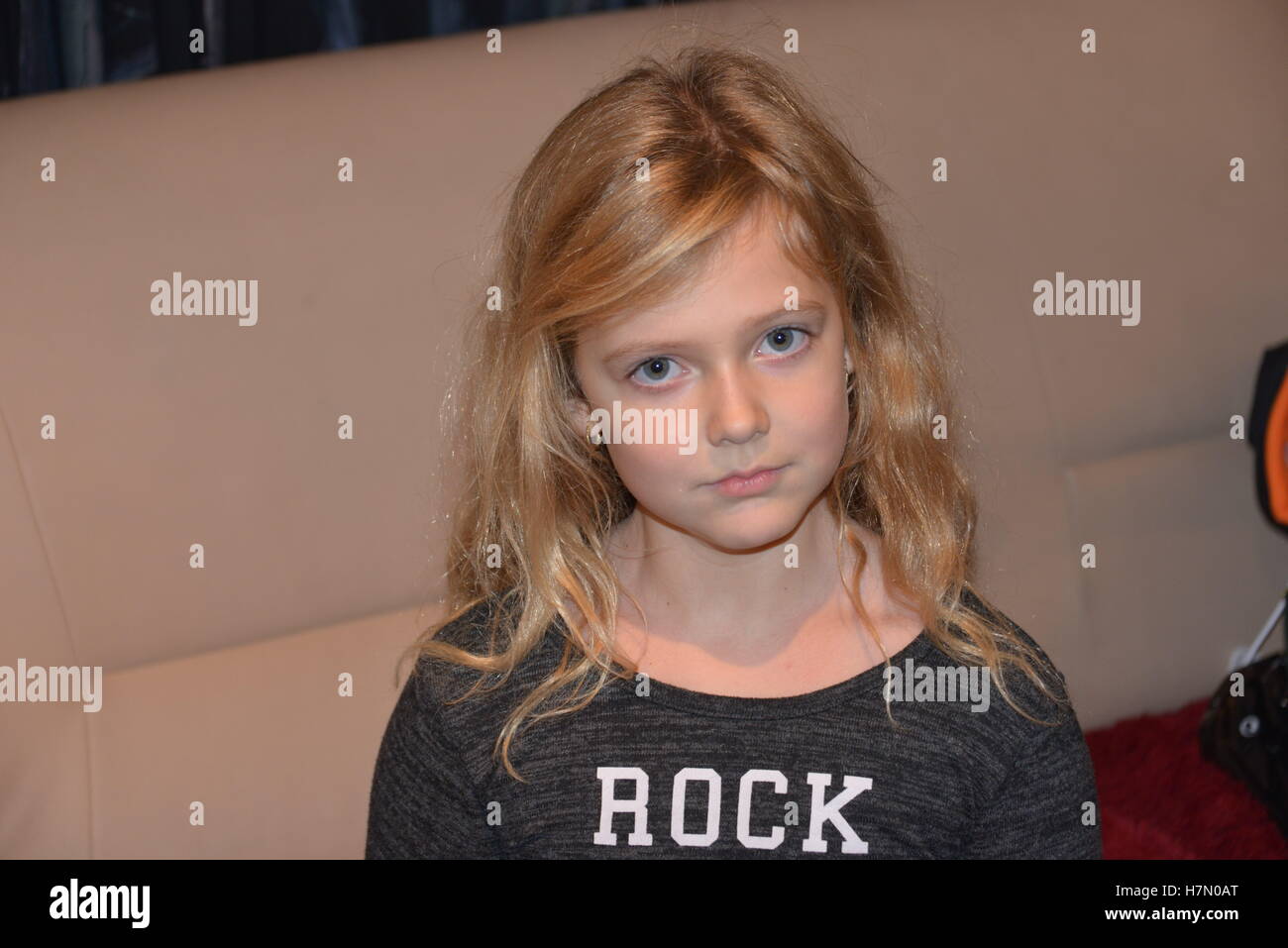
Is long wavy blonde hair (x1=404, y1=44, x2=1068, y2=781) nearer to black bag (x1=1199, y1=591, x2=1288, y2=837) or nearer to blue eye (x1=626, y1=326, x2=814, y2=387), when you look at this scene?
blue eye (x1=626, y1=326, x2=814, y2=387)

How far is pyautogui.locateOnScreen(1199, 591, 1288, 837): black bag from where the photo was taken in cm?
150

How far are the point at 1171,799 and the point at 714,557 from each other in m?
0.80

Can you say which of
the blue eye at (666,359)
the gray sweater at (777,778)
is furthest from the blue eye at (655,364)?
the gray sweater at (777,778)

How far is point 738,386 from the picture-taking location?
3.04 ft

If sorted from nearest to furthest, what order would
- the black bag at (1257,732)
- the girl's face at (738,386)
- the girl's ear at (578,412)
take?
1. the girl's face at (738,386)
2. the girl's ear at (578,412)
3. the black bag at (1257,732)

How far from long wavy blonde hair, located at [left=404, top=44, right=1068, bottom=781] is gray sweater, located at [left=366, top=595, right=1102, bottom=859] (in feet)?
0.07

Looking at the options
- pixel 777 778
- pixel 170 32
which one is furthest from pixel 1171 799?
pixel 170 32

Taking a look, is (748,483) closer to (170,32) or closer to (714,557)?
(714,557)

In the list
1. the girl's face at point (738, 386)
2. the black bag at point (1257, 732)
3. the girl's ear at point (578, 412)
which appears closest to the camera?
the girl's face at point (738, 386)

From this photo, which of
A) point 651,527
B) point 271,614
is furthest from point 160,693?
point 651,527

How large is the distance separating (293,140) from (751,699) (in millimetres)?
741

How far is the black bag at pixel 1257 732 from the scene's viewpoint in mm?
1505

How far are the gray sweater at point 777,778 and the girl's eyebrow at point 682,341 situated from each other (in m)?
0.26

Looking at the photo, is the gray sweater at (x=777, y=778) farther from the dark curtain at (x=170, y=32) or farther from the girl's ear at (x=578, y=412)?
the dark curtain at (x=170, y=32)
